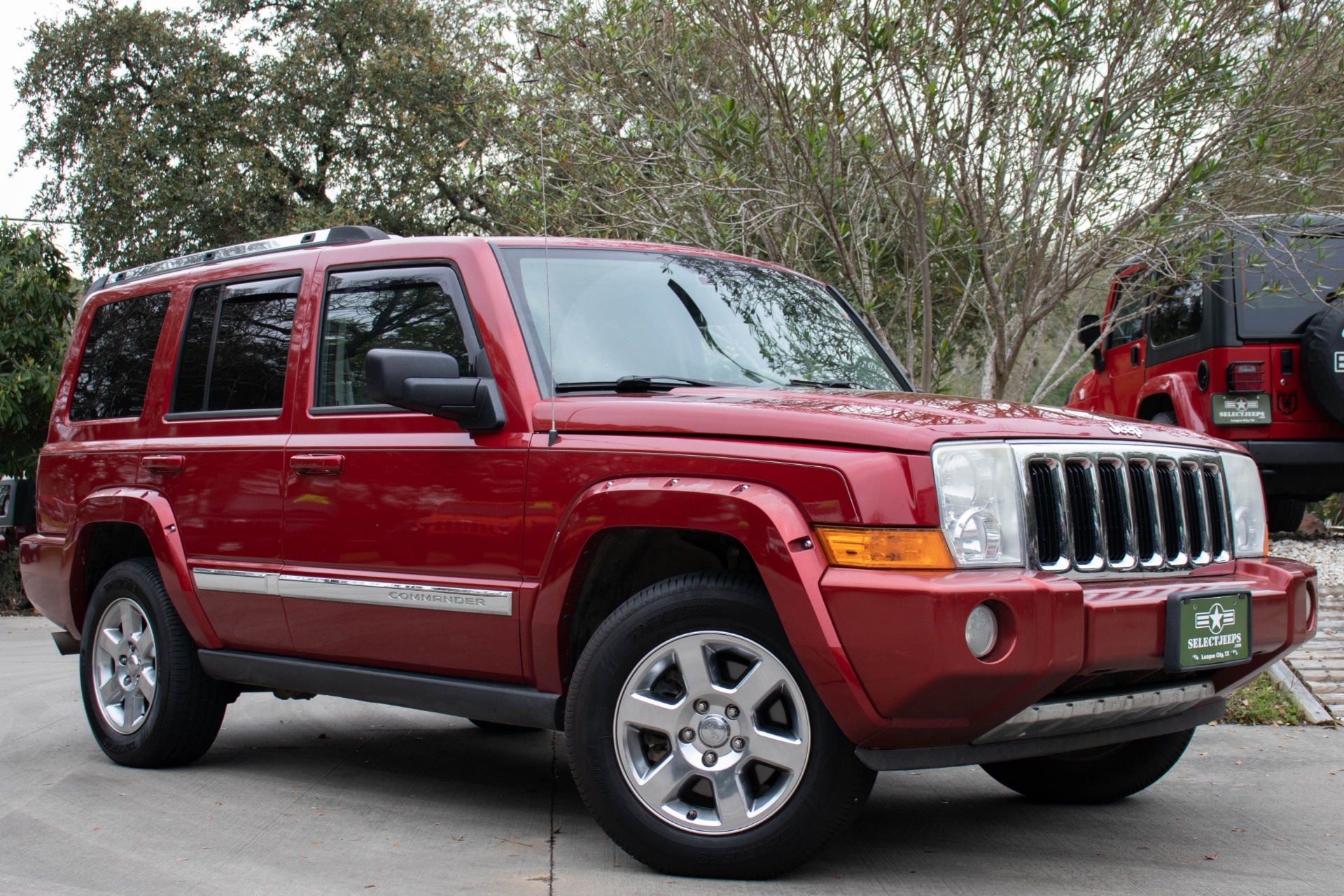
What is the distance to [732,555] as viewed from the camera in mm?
4203

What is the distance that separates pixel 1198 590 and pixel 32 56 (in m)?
22.1

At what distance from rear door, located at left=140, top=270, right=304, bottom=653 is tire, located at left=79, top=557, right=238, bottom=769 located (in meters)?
0.31

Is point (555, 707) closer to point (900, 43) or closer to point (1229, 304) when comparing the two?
point (900, 43)

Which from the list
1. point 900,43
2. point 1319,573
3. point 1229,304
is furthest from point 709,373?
point 1319,573

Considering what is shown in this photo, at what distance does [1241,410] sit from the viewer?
31.7 feet

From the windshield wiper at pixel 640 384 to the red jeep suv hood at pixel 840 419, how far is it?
8 cm

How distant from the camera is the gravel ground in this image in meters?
9.48

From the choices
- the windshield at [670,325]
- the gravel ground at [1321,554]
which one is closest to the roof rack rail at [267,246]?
the windshield at [670,325]

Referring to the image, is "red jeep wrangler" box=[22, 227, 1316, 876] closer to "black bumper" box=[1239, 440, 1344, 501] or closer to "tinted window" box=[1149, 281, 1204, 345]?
"tinted window" box=[1149, 281, 1204, 345]

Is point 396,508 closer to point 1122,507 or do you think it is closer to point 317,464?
point 317,464

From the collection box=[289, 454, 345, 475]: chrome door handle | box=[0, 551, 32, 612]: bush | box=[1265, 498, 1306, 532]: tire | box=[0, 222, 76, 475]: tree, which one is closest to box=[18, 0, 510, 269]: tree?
box=[0, 222, 76, 475]: tree

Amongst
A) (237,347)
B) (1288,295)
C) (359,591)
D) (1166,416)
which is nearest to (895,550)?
(359,591)

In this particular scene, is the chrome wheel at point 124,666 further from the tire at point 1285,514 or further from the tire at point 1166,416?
the tire at point 1285,514

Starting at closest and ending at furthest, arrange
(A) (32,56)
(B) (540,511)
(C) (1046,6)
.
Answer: (B) (540,511), (C) (1046,6), (A) (32,56)
